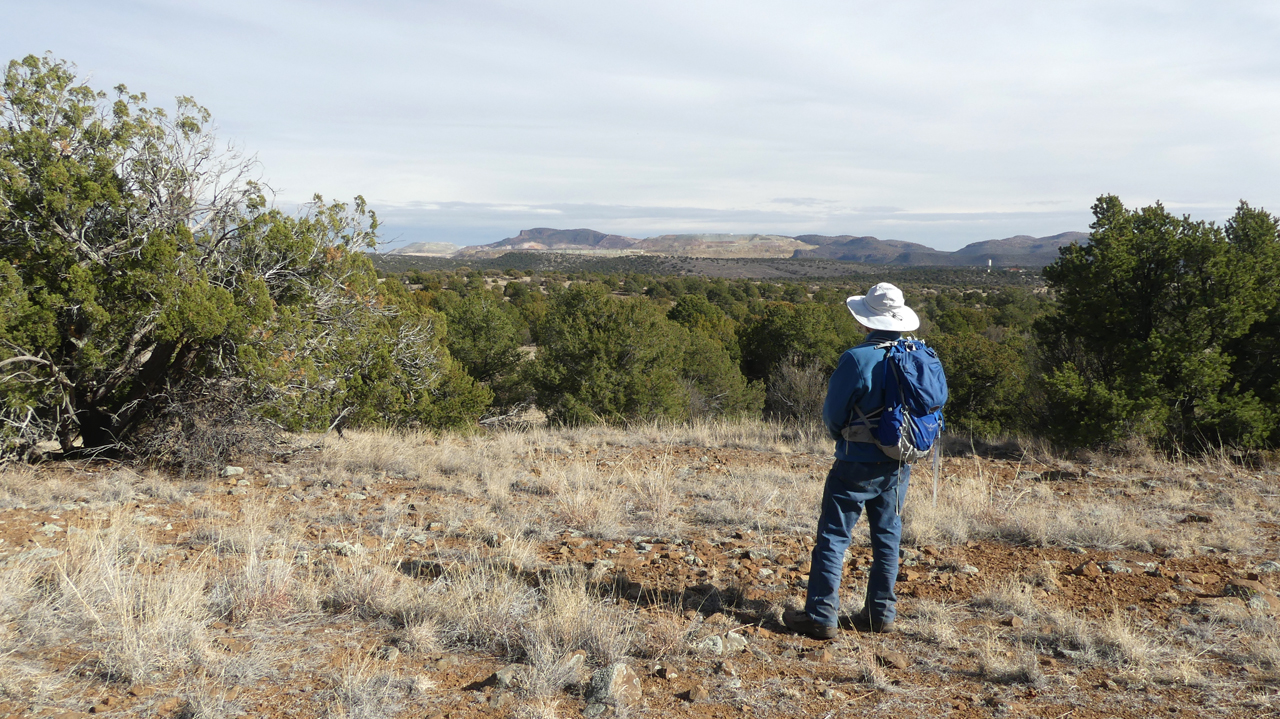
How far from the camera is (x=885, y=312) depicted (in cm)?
358

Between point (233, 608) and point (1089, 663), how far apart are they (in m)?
3.92

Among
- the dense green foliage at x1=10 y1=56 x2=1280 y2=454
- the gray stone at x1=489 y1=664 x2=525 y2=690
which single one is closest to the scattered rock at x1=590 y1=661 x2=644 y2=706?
the gray stone at x1=489 y1=664 x2=525 y2=690

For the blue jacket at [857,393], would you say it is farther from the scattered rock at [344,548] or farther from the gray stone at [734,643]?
the scattered rock at [344,548]

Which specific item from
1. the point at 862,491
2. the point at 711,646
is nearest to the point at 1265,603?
the point at 862,491

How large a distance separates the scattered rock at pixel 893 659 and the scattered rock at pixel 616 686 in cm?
110

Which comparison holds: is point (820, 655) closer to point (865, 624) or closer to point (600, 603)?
point (865, 624)

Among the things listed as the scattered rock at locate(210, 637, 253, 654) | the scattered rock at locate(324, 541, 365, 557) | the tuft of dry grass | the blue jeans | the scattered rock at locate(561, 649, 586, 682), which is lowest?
the scattered rock at locate(324, 541, 365, 557)

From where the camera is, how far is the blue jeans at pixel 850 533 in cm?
347

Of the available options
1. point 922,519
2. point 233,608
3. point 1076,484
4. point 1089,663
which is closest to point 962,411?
point 1076,484

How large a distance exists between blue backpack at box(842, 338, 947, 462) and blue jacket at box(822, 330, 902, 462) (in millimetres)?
28

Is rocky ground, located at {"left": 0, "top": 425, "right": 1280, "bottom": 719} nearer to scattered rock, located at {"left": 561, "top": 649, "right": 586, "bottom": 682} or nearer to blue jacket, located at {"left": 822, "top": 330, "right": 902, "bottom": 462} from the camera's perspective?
scattered rock, located at {"left": 561, "top": 649, "right": 586, "bottom": 682}

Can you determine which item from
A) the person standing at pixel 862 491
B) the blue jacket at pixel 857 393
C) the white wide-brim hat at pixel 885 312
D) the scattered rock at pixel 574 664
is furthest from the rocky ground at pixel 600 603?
the white wide-brim hat at pixel 885 312

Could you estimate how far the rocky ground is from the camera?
9.59 ft

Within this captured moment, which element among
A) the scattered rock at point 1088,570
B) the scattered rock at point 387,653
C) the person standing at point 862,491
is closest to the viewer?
the scattered rock at point 387,653
